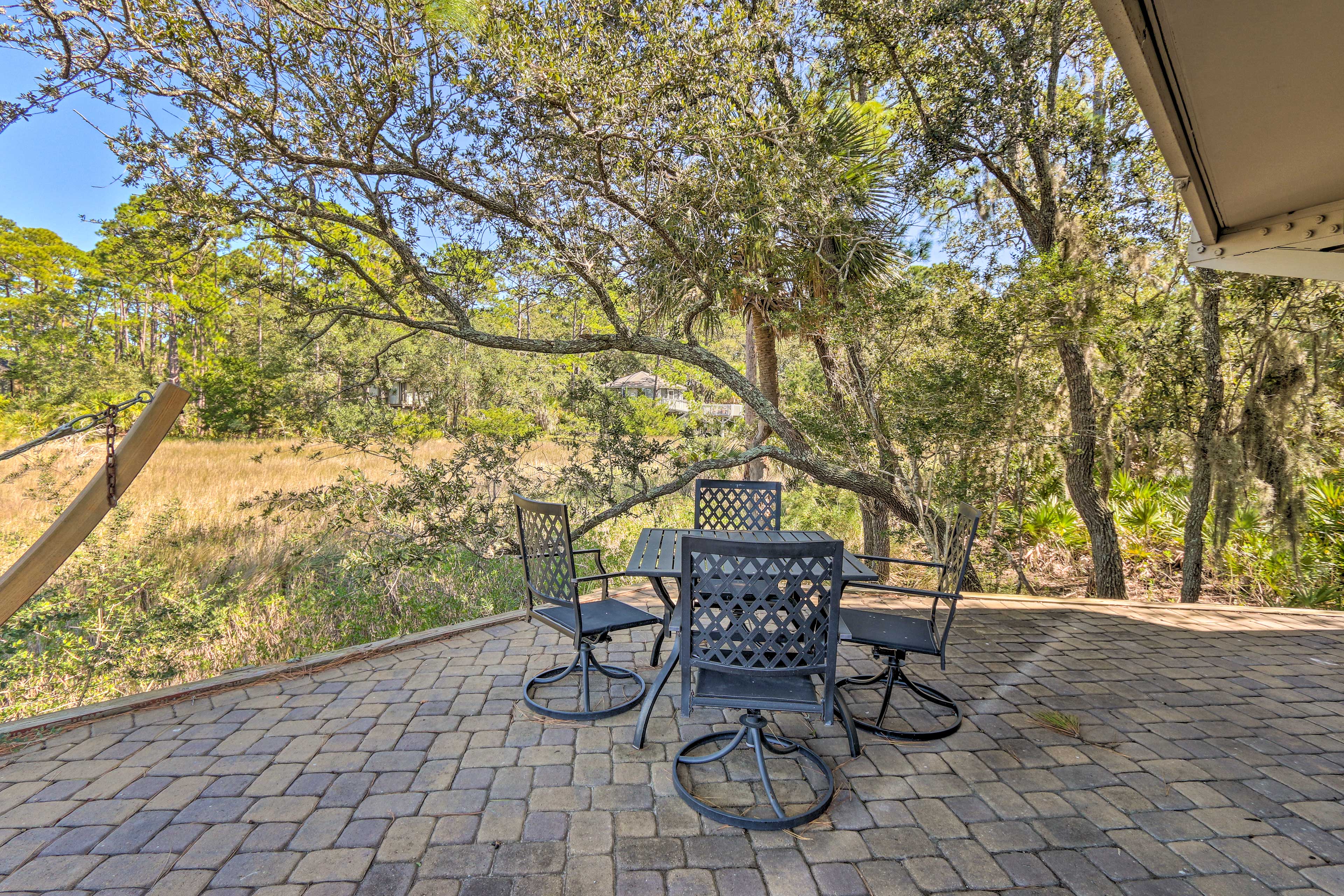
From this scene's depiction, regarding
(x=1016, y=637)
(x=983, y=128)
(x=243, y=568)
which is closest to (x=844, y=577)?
(x=1016, y=637)

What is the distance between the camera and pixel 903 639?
2441 millimetres

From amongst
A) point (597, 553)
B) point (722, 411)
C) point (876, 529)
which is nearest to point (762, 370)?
point (722, 411)

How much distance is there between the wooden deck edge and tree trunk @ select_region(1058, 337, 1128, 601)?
17.6 feet

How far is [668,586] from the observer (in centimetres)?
495

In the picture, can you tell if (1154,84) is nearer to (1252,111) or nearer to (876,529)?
(1252,111)

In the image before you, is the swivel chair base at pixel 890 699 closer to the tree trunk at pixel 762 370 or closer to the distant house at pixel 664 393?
the tree trunk at pixel 762 370

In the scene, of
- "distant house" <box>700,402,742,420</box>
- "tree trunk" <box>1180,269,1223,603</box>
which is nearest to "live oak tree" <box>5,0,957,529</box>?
"distant house" <box>700,402,742,420</box>

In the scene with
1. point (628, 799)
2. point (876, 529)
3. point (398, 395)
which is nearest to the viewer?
point (628, 799)

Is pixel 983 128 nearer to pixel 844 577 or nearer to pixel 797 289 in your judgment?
pixel 797 289

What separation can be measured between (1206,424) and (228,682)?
7.40 meters

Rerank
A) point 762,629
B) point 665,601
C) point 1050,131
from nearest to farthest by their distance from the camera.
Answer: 1. point 762,629
2. point 665,601
3. point 1050,131

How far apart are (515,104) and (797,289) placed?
9.62ft

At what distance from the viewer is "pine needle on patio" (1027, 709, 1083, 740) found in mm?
2551

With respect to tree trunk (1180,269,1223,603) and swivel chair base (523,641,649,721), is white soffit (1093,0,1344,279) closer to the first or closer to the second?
tree trunk (1180,269,1223,603)
